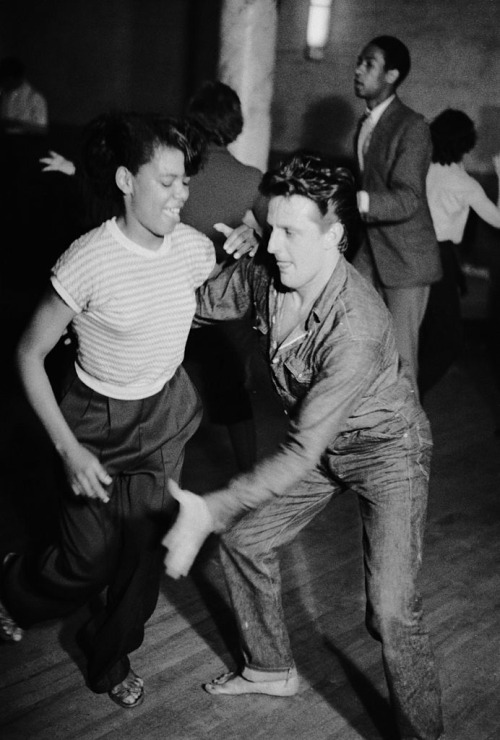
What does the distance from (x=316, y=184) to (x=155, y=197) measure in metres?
0.39

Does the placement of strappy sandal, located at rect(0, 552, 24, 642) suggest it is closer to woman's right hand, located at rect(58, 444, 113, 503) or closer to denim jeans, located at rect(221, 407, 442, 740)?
woman's right hand, located at rect(58, 444, 113, 503)

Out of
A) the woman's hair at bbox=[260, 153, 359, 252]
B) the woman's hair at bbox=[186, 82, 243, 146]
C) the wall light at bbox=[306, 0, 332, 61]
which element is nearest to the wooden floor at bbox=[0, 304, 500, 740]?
the woman's hair at bbox=[260, 153, 359, 252]

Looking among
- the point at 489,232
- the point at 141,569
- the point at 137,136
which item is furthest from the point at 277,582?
the point at 489,232

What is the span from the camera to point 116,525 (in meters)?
2.07

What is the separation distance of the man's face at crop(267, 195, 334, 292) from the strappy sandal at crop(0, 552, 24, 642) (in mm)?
1136

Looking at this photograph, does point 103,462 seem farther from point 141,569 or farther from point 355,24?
point 355,24

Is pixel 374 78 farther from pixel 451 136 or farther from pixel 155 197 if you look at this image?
pixel 155 197

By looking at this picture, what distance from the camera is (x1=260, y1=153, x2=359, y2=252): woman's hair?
183cm

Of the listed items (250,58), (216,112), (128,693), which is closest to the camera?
(128,693)

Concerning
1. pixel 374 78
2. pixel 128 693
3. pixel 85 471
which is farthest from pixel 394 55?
pixel 128 693

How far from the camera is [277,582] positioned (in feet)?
6.98

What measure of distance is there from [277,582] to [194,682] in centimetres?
45

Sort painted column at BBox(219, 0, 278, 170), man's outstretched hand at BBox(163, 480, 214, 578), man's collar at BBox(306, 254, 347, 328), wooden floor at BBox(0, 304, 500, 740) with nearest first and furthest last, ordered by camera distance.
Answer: man's outstretched hand at BBox(163, 480, 214, 578) → man's collar at BBox(306, 254, 347, 328) → wooden floor at BBox(0, 304, 500, 740) → painted column at BBox(219, 0, 278, 170)

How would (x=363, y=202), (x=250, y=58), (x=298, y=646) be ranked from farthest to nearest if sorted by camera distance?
(x=250, y=58) → (x=363, y=202) → (x=298, y=646)
